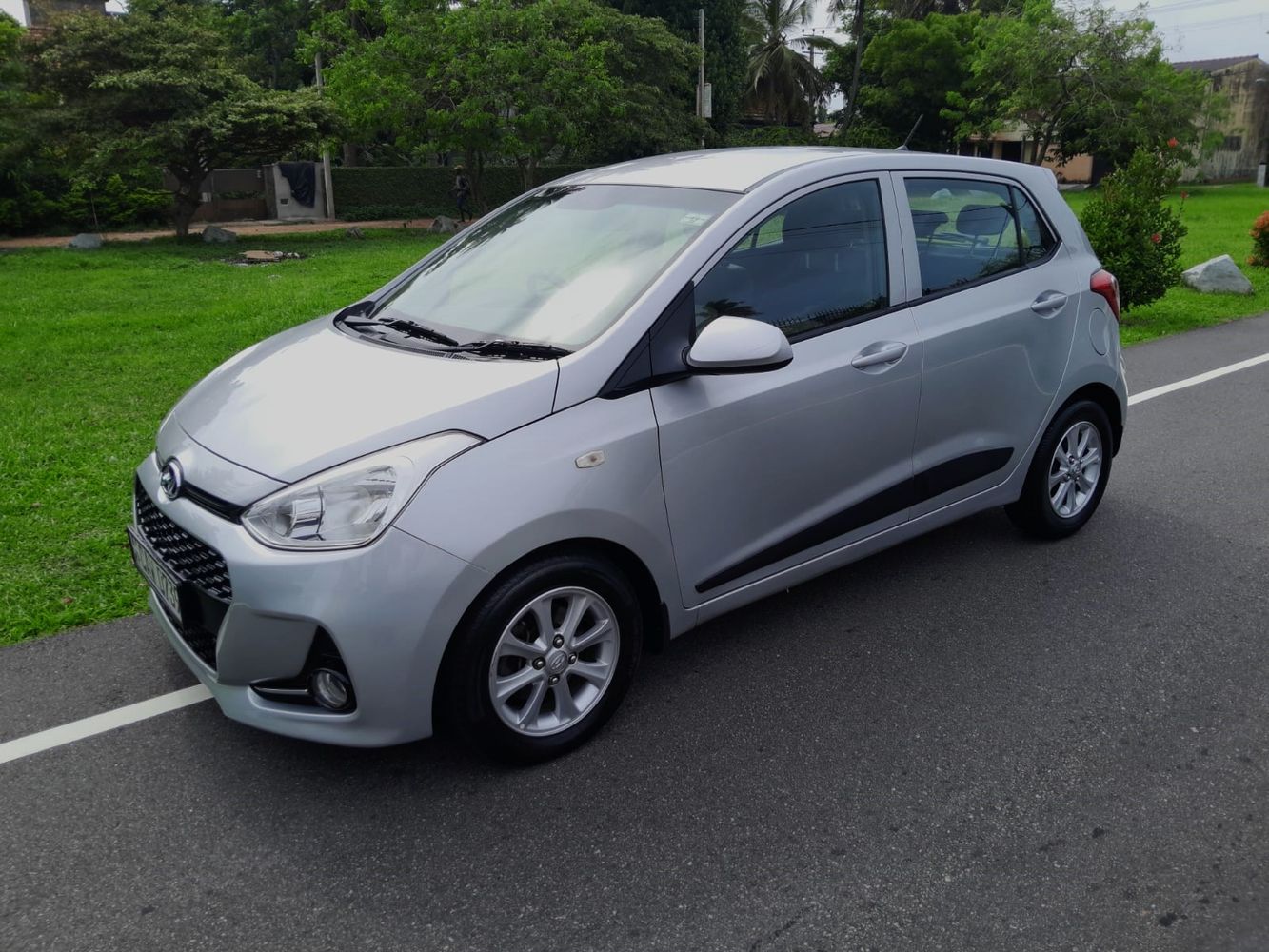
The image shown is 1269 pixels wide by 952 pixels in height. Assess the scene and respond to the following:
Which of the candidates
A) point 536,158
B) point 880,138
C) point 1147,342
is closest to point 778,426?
point 1147,342

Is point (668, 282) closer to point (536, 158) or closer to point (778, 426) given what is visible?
point (778, 426)

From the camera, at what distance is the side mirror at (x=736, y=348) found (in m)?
3.38

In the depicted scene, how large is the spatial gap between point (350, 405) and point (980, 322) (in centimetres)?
250

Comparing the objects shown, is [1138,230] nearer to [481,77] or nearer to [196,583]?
[196,583]

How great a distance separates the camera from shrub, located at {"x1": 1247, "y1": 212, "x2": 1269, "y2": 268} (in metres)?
16.3

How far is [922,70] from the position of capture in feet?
140

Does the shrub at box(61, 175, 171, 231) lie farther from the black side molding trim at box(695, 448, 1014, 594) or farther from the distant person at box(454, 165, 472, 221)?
the black side molding trim at box(695, 448, 1014, 594)

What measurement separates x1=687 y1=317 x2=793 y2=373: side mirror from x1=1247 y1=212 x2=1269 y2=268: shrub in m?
15.9

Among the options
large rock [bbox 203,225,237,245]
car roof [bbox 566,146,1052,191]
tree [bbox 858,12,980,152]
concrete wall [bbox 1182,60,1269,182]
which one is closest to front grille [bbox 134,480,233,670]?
car roof [bbox 566,146,1052,191]

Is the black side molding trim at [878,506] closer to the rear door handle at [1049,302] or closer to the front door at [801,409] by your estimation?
the front door at [801,409]

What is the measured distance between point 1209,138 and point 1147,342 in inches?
1373

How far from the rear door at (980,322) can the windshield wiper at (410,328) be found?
178cm

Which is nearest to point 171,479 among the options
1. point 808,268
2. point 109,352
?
point 808,268

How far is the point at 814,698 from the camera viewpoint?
12.3 ft
